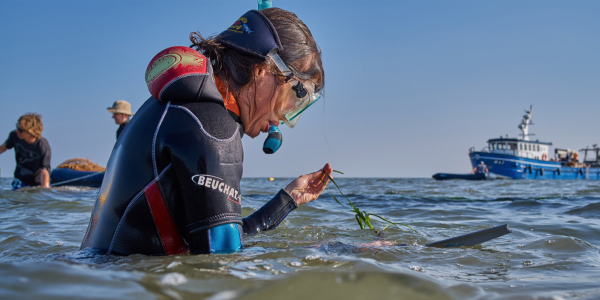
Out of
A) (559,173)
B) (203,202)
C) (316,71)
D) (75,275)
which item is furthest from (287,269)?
(559,173)

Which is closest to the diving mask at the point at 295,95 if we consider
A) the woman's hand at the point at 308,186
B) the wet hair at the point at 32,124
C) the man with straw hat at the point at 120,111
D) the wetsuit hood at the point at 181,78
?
the wetsuit hood at the point at 181,78

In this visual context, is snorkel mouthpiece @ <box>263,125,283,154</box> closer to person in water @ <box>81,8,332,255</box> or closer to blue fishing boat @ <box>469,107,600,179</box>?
person in water @ <box>81,8,332,255</box>

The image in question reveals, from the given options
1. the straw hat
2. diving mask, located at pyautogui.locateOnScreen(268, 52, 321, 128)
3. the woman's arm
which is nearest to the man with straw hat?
the straw hat

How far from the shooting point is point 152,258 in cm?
174

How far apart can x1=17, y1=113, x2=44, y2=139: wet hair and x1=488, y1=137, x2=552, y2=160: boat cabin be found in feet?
122

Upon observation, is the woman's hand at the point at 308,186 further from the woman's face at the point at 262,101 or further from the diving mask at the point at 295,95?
the woman's face at the point at 262,101

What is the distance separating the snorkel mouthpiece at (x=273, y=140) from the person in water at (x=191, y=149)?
0.19 metres

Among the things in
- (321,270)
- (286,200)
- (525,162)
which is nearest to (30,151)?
(286,200)

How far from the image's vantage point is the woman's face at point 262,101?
2.04 meters

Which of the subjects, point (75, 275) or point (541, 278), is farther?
point (541, 278)

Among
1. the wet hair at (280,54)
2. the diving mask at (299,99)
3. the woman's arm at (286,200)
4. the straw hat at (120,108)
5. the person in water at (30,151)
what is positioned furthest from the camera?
the straw hat at (120,108)

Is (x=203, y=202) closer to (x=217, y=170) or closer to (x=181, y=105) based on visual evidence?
(x=217, y=170)

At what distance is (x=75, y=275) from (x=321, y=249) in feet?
3.77

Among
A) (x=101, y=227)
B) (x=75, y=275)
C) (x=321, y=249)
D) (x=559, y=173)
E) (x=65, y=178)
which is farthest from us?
(x=559, y=173)
